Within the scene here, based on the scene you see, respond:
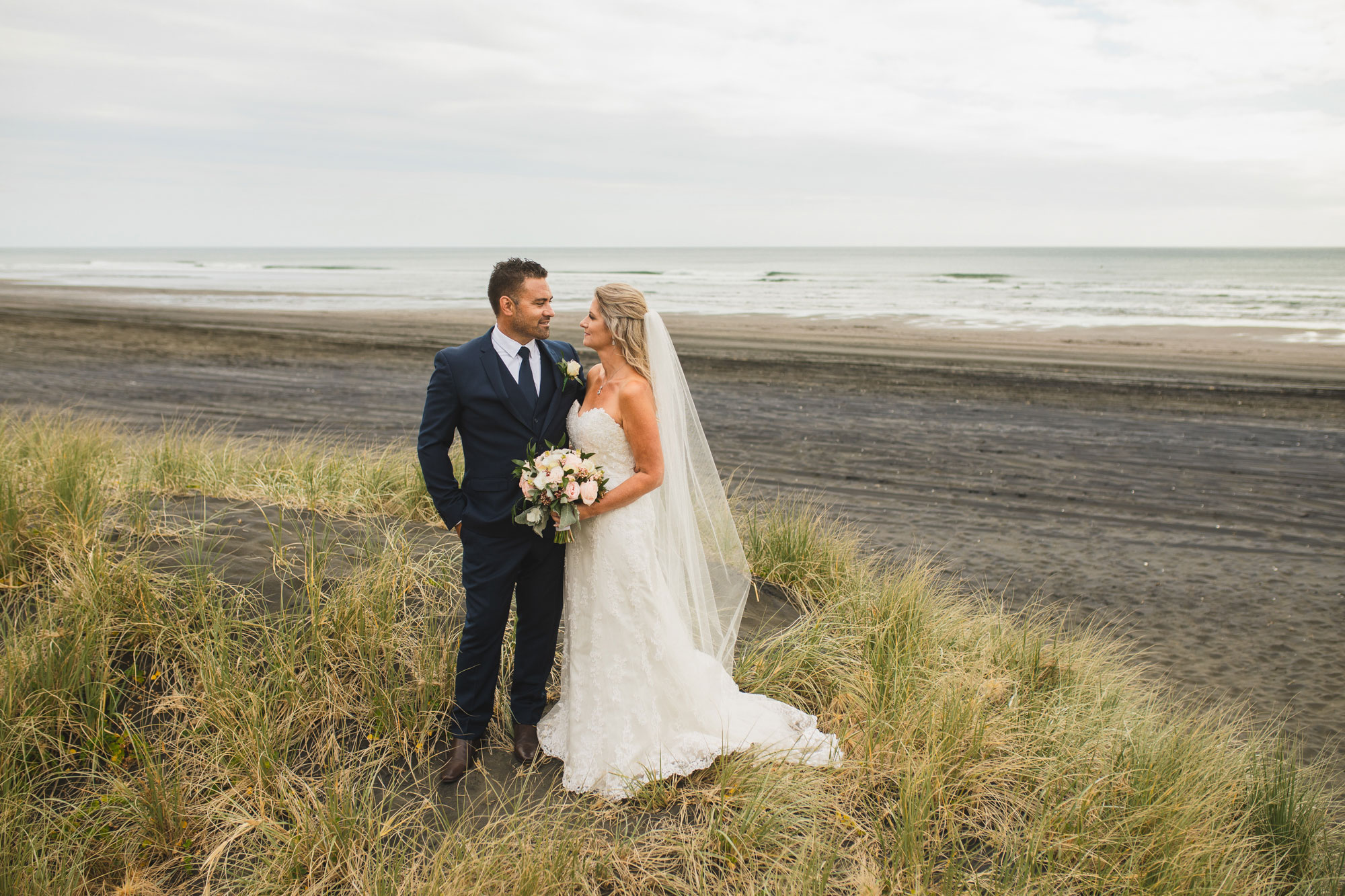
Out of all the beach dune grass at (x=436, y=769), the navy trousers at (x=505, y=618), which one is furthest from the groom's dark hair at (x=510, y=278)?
the beach dune grass at (x=436, y=769)

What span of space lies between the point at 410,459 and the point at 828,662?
4906 mm

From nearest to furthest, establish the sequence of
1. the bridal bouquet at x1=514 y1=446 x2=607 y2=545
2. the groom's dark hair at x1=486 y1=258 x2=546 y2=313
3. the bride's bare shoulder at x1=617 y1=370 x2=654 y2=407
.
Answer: the bridal bouquet at x1=514 y1=446 x2=607 y2=545 → the groom's dark hair at x1=486 y1=258 x2=546 y2=313 → the bride's bare shoulder at x1=617 y1=370 x2=654 y2=407

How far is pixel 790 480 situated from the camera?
10.7m

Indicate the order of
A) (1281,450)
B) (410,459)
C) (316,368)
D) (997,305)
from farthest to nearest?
(997,305) < (316,368) < (1281,450) < (410,459)

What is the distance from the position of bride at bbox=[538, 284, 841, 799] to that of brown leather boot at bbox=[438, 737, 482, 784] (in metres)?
0.39

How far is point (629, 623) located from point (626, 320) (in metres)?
1.49

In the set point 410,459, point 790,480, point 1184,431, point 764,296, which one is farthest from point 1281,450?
point 764,296

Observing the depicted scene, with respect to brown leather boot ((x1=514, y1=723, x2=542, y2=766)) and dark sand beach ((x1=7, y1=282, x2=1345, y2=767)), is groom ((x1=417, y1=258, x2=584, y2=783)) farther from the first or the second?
dark sand beach ((x1=7, y1=282, x2=1345, y2=767))

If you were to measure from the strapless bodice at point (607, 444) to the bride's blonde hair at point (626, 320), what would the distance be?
31cm

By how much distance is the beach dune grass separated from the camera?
11.6 ft

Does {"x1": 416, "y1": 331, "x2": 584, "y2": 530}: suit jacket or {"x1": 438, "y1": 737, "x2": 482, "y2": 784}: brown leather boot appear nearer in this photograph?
{"x1": 416, "y1": 331, "x2": 584, "y2": 530}: suit jacket

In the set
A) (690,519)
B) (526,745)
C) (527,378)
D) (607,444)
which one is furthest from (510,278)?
(526,745)

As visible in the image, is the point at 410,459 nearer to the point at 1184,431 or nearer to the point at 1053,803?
the point at 1053,803

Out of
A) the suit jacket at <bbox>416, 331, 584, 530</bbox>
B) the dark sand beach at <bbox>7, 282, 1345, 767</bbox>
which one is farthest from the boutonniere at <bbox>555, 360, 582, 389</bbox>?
the dark sand beach at <bbox>7, 282, 1345, 767</bbox>
